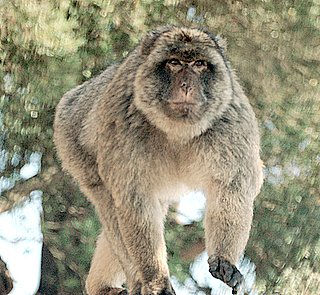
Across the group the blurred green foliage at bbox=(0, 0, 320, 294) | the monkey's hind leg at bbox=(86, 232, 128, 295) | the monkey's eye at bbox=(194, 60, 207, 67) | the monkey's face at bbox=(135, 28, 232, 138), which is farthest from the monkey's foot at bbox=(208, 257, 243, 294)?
the blurred green foliage at bbox=(0, 0, 320, 294)

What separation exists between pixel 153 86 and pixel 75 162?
0.80 metres

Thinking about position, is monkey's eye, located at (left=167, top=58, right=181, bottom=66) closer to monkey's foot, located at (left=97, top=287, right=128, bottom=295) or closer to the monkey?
the monkey

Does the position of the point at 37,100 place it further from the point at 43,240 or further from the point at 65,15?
the point at 43,240

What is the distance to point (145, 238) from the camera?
3.77 metres

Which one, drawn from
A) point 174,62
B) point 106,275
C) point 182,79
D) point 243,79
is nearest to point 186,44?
point 174,62

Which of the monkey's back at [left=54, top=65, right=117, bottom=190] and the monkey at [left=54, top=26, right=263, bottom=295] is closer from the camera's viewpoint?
the monkey at [left=54, top=26, right=263, bottom=295]

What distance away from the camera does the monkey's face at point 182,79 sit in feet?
11.7

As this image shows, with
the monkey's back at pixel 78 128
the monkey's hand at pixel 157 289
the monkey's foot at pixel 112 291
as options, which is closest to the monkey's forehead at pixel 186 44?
the monkey's back at pixel 78 128

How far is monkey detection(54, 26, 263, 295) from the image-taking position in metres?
3.66

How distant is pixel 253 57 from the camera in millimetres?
5949

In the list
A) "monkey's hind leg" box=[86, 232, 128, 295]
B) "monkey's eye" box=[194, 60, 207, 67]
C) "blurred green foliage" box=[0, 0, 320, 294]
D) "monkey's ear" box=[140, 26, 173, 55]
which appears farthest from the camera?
"blurred green foliage" box=[0, 0, 320, 294]

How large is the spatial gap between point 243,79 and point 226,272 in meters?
2.60

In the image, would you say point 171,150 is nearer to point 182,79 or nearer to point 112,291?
point 182,79

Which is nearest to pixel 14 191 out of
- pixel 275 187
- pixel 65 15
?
pixel 65 15
